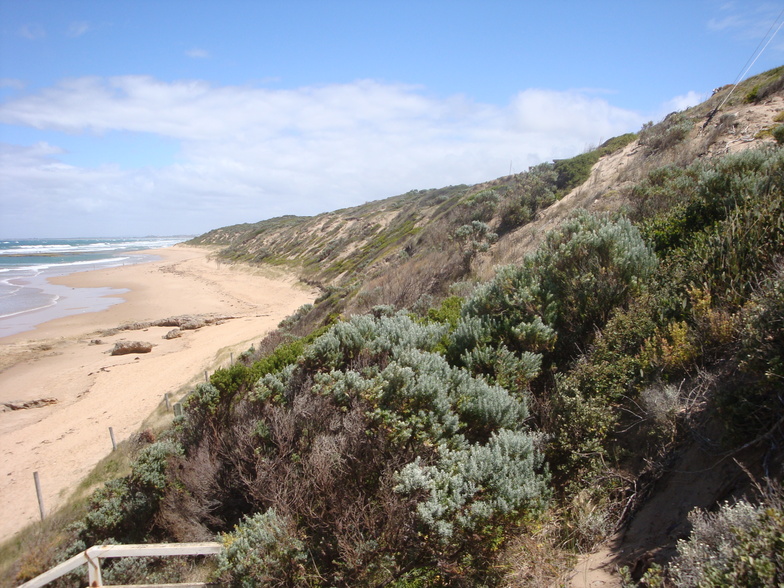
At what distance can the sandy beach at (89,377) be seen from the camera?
10.5 meters

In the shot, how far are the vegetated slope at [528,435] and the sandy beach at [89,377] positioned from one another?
467 cm

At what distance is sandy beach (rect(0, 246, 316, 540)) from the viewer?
34.4 feet

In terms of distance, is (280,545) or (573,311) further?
(573,311)

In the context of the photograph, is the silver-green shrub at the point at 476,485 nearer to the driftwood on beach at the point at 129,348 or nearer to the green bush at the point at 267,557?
the green bush at the point at 267,557

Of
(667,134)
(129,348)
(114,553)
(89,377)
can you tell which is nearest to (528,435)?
(114,553)

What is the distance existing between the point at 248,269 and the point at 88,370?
3397 centimetres

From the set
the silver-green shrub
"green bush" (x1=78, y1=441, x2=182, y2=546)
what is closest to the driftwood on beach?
"green bush" (x1=78, y1=441, x2=182, y2=546)

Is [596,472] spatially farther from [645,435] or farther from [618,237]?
[618,237]

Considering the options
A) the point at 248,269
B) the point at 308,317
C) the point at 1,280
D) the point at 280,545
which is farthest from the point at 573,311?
the point at 1,280

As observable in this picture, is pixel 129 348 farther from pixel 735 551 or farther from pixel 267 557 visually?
pixel 735 551

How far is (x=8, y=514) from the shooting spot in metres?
9.00

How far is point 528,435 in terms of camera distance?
4152mm

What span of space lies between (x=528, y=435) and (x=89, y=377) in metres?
17.8

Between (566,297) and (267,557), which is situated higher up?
(566,297)
